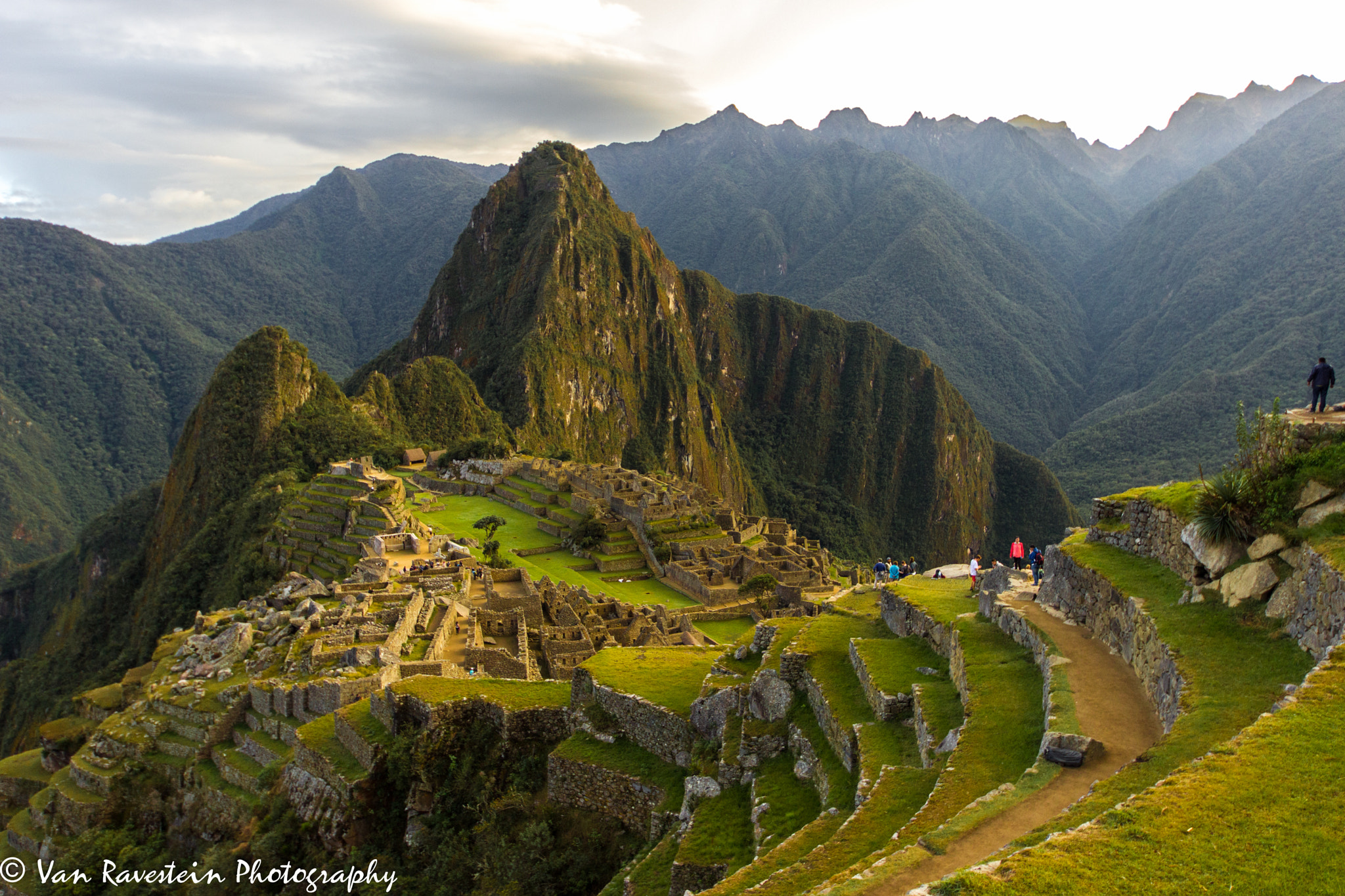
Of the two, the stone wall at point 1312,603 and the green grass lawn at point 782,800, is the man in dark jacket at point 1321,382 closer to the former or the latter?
the stone wall at point 1312,603

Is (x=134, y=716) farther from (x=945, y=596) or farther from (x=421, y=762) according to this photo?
(x=945, y=596)

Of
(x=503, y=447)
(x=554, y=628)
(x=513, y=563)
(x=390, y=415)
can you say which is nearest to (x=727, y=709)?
(x=554, y=628)

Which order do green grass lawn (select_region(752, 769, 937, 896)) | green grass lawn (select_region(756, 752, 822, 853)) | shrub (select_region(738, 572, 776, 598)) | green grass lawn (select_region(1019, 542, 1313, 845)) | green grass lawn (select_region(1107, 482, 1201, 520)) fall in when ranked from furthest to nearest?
shrub (select_region(738, 572, 776, 598)) < green grass lawn (select_region(1107, 482, 1201, 520)) < green grass lawn (select_region(756, 752, 822, 853)) < green grass lawn (select_region(752, 769, 937, 896)) < green grass lawn (select_region(1019, 542, 1313, 845))

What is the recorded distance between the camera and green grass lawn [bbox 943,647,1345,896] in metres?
5.53

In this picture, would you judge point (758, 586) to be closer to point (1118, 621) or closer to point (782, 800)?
point (1118, 621)

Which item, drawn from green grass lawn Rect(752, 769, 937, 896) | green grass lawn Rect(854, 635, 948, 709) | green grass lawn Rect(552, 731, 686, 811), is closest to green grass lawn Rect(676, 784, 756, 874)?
green grass lawn Rect(552, 731, 686, 811)

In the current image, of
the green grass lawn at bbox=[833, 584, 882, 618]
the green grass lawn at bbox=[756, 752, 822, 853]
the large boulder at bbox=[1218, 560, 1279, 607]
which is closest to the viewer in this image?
the large boulder at bbox=[1218, 560, 1279, 607]

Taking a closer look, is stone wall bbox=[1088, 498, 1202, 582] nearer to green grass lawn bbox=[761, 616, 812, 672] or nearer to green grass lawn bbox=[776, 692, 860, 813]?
green grass lawn bbox=[776, 692, 860, 813]

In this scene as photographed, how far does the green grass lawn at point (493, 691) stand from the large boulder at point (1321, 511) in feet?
36.2

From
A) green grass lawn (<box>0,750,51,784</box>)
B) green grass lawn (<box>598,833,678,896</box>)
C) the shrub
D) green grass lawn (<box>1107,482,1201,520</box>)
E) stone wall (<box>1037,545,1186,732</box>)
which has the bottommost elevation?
the shrub

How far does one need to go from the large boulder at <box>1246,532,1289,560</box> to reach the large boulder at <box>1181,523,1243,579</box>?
18 centimetres

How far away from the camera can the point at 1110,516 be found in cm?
1432

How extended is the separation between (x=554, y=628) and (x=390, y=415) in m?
87.2

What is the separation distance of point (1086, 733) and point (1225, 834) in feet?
9.64
